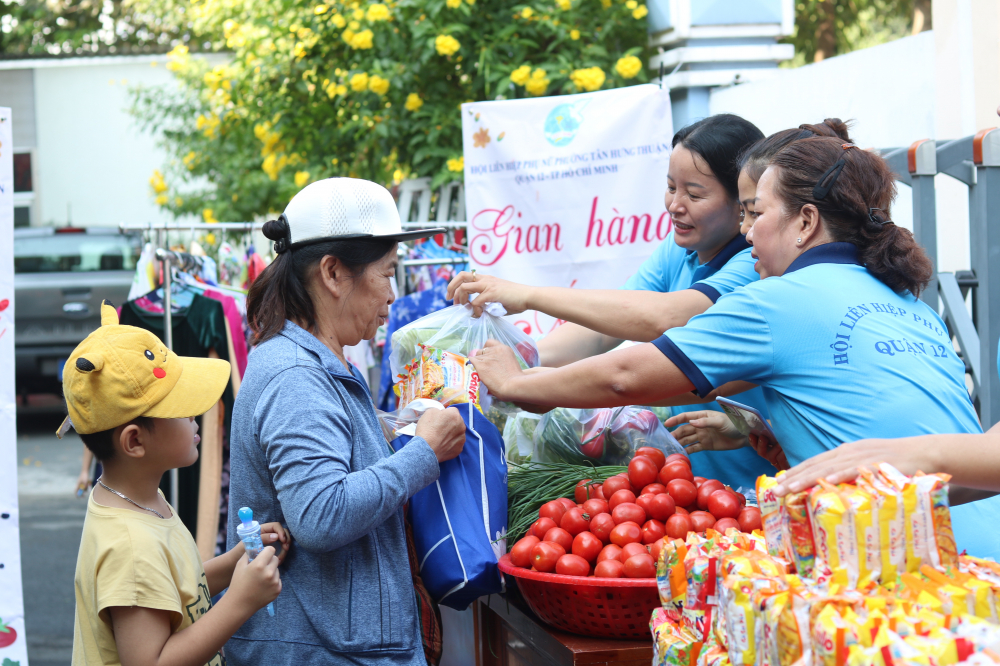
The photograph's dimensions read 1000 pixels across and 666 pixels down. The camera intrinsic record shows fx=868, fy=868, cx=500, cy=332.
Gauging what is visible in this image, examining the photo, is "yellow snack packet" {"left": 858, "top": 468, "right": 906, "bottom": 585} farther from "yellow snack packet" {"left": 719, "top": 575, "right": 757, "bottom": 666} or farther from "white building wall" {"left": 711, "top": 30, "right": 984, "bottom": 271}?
"white building wall" {"left": 711, "top": 30, "right": 984, "bottom": 271}

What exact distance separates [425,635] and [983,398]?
235 centimetres

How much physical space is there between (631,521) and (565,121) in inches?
99.9

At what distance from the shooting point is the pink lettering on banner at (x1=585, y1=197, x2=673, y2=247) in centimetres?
429

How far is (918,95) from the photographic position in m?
4.02

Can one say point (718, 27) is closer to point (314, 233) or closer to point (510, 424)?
point (510, 424)

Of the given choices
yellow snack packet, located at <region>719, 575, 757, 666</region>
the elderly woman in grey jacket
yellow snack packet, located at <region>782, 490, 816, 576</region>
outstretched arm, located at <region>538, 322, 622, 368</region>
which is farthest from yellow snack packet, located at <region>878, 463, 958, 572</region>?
outstretched arm, located at <region>538, 322, 622, 368</region>

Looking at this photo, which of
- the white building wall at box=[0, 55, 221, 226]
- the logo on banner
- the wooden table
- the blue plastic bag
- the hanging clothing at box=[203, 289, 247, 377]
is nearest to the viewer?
the wooden table

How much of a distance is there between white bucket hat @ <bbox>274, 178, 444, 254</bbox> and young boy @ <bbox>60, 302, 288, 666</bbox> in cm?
41

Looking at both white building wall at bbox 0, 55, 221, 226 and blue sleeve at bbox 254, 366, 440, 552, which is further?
white building wall at bbox 0, 55, 221, 226

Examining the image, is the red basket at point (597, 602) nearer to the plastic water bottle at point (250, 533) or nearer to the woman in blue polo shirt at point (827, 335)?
the woman in blue polo shirt at point (827, 335)

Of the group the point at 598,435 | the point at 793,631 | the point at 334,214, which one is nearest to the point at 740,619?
the point at 793,631

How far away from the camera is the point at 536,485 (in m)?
2.58

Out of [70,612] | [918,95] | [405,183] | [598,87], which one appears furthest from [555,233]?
[70,612]

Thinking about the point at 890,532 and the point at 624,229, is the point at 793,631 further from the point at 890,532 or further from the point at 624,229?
the point at 624,229
